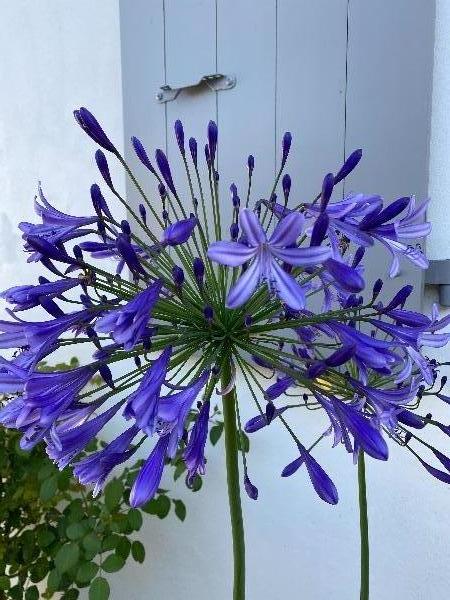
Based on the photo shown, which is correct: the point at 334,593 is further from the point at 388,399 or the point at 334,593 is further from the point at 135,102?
the point at 135,102

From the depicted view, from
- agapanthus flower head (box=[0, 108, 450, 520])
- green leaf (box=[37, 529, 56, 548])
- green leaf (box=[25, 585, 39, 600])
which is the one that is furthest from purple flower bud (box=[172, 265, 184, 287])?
green leaf (box=[25, 585, 39, 600])

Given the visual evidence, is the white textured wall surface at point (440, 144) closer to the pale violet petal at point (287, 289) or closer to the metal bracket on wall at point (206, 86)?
the metal bracket on wall at point (206, 86)

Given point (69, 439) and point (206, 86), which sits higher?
point (206, 86)

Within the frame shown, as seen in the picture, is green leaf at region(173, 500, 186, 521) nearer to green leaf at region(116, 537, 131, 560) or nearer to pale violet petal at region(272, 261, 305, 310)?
green leaf at region(116, 537, 131, 560)

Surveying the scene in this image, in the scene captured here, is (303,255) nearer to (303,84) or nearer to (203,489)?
(303,84)

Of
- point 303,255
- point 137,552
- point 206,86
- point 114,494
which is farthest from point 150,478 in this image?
point 206,86

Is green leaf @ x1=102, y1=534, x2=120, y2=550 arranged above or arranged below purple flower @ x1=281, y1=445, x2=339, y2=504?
below
